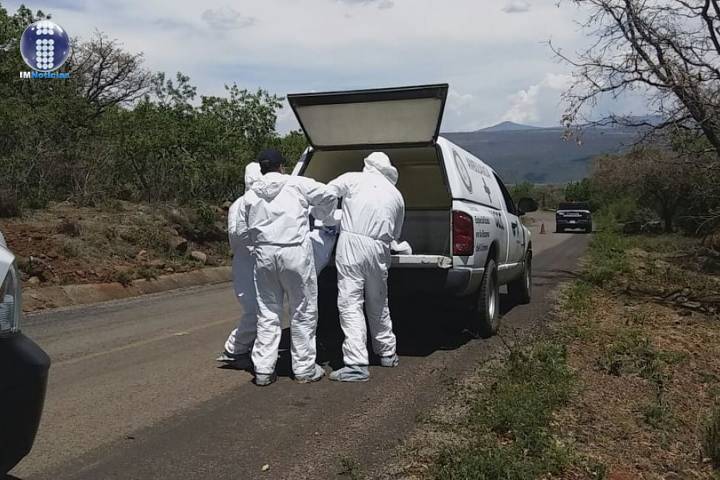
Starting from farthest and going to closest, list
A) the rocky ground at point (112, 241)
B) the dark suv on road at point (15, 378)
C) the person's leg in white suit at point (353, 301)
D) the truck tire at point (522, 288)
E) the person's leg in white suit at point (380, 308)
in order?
the rocky ground at point (112, 241) → the truck tire at point (522, 288) → the person's leg in white suit at point (380, 308) → the person's leg in white suit at point (353, 301) → the dark suv on road at point (15, 378)

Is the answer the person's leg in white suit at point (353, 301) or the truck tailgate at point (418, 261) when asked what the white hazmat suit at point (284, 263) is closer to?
the person's leg in white suit at point (353, 301)

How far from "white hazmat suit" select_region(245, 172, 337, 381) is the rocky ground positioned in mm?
7028

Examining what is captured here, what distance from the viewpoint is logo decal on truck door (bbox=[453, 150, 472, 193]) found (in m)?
7.50

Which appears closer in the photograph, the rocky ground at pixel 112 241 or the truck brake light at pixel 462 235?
the truck brake light at pixel 462 235

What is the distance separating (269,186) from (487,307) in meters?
3.03

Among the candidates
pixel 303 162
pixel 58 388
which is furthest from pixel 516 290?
pixel 58 388

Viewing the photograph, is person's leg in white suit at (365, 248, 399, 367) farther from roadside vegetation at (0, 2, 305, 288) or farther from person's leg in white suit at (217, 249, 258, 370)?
roadside vegetation at (0, 2, 305, 288)

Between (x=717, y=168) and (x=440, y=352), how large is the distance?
927 centimetres

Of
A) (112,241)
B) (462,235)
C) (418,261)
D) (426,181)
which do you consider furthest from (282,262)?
(112,241)

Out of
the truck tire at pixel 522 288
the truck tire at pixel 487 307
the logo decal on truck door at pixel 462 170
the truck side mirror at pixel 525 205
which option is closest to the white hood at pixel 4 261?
the logo decal on truck door at pixel 462 170

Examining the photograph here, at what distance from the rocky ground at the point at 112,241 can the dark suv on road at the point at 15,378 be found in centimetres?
947

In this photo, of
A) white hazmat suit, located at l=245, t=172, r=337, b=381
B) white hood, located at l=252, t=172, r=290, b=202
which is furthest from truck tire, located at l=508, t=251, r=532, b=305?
white hood, located at l=252, t=172, r=290, b=202

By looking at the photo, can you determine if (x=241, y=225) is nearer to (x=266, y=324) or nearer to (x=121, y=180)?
(x=266, y=324)

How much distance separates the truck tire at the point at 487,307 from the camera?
7637 millimetres
